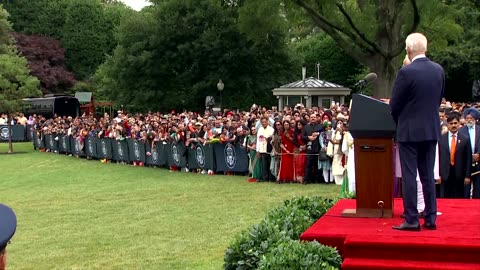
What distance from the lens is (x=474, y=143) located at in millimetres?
11820

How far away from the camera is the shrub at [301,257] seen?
6.18 metres

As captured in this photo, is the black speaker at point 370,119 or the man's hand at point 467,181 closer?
the black speaker at point 370,119

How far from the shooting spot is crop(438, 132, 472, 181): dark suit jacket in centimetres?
1153

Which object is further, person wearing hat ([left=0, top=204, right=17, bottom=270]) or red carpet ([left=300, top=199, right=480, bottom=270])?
red carpet ([left=300, top=199, right=480, bottom=270])

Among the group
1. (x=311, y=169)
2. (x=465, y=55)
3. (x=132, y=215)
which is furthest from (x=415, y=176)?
(x=465, y=55)

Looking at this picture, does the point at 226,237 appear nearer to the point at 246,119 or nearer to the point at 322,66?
the point at 246,119

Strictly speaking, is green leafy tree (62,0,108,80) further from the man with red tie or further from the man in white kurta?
the man with red tie

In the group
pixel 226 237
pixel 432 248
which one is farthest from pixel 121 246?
pixel 432 248

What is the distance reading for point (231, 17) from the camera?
4456 centimetres

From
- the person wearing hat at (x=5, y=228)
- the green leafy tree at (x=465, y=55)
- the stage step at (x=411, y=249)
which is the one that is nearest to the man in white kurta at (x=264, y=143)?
the stage step at (x=411, y=249)

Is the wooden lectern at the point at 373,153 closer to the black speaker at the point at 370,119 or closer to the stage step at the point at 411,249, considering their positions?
the black speaker at the point at 370,119

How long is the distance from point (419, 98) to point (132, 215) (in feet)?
28.3

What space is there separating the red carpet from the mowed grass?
2.46 metres

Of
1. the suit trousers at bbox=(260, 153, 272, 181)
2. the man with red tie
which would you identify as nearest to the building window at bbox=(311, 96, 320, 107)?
the suit trousers at bbox=(260, 153, 272, 181)
